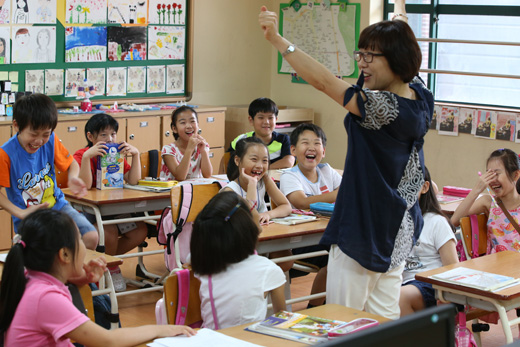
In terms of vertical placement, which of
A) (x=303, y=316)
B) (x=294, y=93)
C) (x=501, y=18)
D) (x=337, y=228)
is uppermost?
(x=501, y=18)

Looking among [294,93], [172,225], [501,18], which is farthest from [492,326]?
[294,93]

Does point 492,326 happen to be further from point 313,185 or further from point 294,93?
point 294,93

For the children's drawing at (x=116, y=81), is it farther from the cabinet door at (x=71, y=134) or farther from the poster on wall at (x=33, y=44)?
the cabinet door at (x=71, y=134)

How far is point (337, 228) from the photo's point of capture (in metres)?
2.26

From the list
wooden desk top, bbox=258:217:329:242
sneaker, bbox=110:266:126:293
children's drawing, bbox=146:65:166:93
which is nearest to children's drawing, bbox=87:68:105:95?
children's drawing, bbox=146:65:166:93

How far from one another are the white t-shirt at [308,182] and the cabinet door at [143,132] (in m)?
2.38

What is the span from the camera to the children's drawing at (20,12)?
5852 millimetres

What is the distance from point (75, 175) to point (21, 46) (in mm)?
2676

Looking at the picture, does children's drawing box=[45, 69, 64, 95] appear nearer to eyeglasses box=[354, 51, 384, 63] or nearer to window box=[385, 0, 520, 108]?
window box=[385, 0, 520, 108]

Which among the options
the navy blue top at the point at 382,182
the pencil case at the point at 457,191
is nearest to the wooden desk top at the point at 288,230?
the navy blue top at the point at 382,182

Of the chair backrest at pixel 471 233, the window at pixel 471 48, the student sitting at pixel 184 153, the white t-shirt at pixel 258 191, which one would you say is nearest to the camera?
the chair backrest at pixel 471 233

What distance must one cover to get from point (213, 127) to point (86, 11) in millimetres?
1524

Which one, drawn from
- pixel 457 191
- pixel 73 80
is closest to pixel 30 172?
pixel 457 191

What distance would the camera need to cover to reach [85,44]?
21.0 feet
